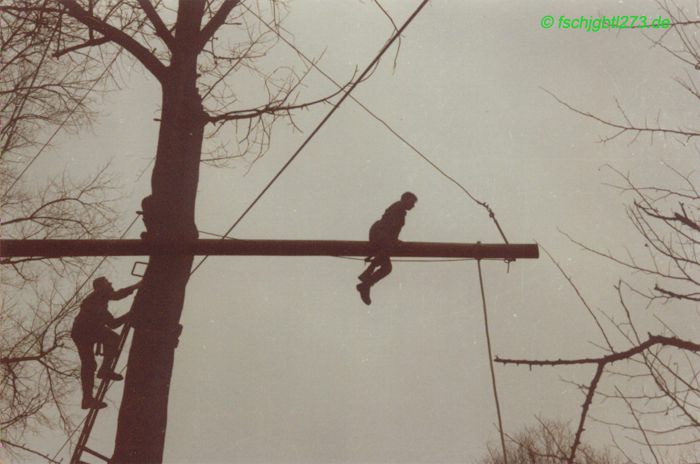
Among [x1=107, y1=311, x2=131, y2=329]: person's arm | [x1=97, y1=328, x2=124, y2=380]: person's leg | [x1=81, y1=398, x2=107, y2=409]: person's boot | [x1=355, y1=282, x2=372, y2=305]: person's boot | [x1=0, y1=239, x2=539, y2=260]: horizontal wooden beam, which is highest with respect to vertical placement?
[x1=0, y1=239, x2=539, y2=260]: horizontal wooden beam

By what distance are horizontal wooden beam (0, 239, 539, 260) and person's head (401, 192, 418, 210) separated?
0.76 meters

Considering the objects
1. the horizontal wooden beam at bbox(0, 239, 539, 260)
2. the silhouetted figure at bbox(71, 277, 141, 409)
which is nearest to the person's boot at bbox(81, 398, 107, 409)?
the silhouetted figure at bbox(71, 277, 141, 409)

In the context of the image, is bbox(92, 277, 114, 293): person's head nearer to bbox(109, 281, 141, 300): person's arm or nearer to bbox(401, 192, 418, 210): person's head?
bbox(109, 281, 141, 300): person's arm

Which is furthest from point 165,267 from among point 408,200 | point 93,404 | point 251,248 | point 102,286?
point 408,200

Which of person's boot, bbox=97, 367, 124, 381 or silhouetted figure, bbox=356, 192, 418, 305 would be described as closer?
silhouetted figure, bbox=356, 192, 418, 305

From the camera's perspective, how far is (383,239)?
17.3ft

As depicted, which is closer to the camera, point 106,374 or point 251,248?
point 251,248

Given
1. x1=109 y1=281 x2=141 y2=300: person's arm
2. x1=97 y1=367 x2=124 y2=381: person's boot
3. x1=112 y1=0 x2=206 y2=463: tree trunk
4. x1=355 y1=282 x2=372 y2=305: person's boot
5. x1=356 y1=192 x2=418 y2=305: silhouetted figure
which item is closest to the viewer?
x1=112 y1=0 x2=206 y2=463: tree trunk

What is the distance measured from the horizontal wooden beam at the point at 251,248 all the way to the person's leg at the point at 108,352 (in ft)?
4.08

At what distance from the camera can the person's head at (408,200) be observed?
5922 millimetres

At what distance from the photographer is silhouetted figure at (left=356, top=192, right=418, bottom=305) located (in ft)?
17.3

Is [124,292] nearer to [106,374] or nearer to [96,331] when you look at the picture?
[96,331]

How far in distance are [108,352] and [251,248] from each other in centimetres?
217

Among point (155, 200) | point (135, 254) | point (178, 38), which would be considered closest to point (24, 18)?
point (178, 38)
